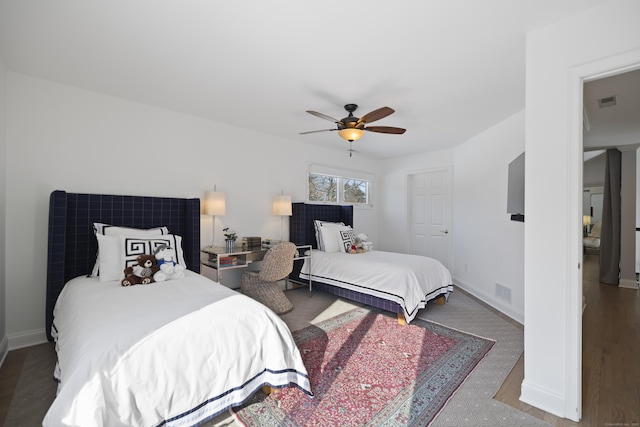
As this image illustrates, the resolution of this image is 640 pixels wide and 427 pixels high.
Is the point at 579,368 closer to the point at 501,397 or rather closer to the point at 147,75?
the point at 501,397

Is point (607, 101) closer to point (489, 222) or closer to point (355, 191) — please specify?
point (489, 222)

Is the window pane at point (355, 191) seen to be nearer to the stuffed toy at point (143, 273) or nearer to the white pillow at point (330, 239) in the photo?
the white pillow at point (330, 239)

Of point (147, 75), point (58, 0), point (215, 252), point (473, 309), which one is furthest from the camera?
point (473, 309)

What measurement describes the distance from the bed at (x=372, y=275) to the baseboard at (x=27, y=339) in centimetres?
287

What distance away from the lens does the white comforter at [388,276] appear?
319 cm

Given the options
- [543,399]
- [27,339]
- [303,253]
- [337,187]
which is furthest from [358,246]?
[27,339]

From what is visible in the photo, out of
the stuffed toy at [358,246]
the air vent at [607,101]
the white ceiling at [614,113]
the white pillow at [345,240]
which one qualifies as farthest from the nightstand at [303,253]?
the air vent at [607,101]

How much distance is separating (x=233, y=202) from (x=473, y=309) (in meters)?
3.46

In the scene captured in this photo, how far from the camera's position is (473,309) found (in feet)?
12.0

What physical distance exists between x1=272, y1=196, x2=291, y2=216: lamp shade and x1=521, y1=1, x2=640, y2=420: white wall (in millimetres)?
3056

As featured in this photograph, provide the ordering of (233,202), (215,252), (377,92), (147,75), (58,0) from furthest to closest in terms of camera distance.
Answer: (233,202) → (215,252) → (377,92) → (147,75) → (58,0)

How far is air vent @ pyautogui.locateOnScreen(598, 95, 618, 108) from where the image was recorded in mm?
2859

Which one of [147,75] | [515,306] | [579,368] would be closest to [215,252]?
[147,75]

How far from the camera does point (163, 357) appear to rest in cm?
139
